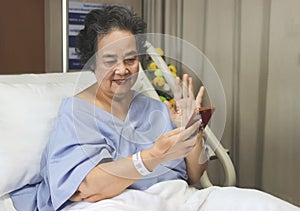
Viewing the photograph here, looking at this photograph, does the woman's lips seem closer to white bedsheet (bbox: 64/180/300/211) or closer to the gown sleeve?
the gown sleeve

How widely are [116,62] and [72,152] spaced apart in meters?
0.28

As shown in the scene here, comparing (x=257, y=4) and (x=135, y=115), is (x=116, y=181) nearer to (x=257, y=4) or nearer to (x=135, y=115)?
(x=135, y=115)

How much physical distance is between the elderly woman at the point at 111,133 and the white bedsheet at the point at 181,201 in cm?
3

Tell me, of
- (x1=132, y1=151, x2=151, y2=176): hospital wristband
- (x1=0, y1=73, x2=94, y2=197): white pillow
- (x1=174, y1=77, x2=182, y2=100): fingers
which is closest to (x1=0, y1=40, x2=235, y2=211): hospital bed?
(x1=0, y1=73, x2=94, y2=197): white pillow

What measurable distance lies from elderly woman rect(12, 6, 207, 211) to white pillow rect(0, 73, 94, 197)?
5 cm

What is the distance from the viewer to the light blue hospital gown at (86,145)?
1236 millimetres

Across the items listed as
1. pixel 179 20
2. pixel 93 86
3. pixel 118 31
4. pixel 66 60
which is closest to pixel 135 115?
pixel 93 86

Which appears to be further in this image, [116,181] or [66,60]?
[66,60]

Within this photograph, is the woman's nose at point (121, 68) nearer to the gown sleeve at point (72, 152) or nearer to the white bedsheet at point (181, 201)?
the gown sleeve at point (72, 152)

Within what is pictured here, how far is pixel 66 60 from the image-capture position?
7.13ft

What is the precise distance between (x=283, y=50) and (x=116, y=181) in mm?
1123

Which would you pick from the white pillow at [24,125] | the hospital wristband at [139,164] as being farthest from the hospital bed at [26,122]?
the hospital wristband at [139,164]

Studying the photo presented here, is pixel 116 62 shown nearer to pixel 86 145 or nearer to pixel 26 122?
pixel 86 145

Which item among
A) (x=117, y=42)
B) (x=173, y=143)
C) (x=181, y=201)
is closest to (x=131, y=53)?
(x=117, y=42)
